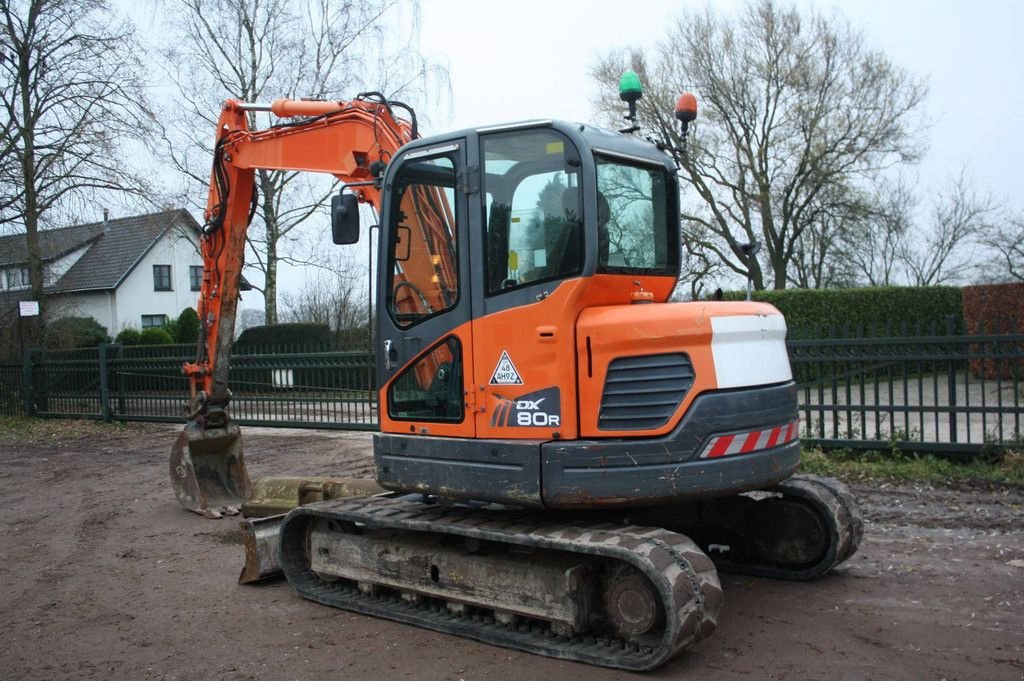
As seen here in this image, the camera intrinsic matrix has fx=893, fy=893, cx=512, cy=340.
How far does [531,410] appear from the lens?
4633 millimetres

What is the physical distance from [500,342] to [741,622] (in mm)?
2060

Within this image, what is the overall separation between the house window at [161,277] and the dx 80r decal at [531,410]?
3823 cm

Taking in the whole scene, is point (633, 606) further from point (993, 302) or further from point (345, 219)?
point (993, 302)

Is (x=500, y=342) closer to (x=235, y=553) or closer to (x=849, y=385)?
(x=235, y=553)

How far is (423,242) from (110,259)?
122ft

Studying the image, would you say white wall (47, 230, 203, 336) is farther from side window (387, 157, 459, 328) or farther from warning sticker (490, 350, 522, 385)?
warning sticker (490, 350, 522, 385)

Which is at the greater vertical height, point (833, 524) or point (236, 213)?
point (236, 213)

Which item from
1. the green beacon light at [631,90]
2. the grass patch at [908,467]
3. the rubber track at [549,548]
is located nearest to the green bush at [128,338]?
the grass patch at [908,467]

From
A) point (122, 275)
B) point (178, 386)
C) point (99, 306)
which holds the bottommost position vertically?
point (178, 386)

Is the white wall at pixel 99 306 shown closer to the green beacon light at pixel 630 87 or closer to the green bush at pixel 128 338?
the green bush at pixel 128 338

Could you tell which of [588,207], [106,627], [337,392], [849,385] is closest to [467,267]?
[588,207]

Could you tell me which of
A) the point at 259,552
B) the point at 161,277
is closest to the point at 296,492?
the point at 259,552

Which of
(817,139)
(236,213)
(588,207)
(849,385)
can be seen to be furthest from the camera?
(817,139)

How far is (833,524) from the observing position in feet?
17.8
